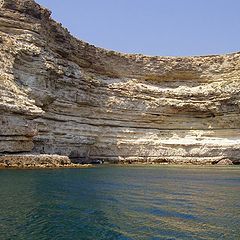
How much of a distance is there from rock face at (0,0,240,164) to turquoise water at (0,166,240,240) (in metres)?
20.9

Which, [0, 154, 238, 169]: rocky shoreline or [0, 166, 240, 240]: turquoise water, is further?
[0, 154, 238, 169]: rocky shoreline

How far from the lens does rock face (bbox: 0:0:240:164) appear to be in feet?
151

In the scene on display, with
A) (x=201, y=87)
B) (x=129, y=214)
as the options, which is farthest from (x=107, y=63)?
(x=129, y=214)

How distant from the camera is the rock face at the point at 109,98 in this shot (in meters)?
45.9

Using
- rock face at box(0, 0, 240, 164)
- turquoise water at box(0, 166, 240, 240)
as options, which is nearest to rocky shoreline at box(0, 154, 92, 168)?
rock face at box(0, 0, 240, 164)

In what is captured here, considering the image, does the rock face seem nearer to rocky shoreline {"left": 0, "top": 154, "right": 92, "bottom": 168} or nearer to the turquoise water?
rocky shoreline {"left": 0, "top": 154, "right": 92, "bottom": 168}

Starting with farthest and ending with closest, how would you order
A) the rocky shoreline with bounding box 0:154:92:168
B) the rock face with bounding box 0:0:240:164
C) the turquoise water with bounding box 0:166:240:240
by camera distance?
the rock face with bounding box 0:0:240:164 → the rocky shoreline with bounding box 0:154:92:168 → the turquoise water with bounding box 0:166:240:240

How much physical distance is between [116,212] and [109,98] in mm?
40623

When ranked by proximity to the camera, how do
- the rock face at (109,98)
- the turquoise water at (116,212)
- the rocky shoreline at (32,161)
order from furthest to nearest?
the rock face at (109,98) < the rocky shoreline at (32,161) < the turquoise water at (116,212)

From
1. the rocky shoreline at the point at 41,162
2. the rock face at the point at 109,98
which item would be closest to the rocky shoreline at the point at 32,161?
the rocky shoreline at the point at 41,162

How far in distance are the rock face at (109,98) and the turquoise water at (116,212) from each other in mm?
20898

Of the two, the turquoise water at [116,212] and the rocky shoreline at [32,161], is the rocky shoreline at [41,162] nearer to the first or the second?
the rocky shoreline at [32,161]

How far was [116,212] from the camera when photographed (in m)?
15.8

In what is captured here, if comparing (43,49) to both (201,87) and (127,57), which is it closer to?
(127,57)
